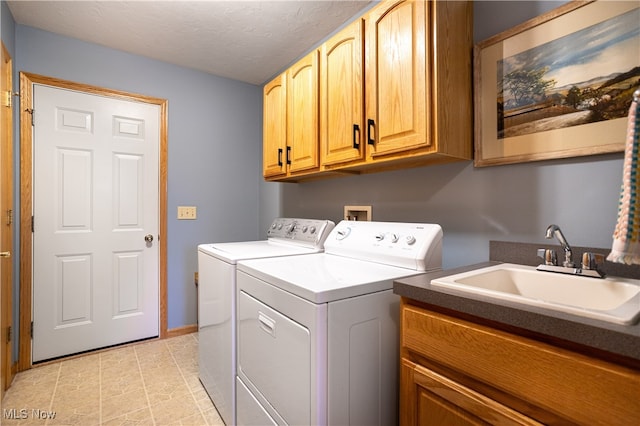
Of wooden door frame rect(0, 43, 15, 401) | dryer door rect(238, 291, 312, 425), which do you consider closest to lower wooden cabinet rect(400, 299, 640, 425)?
dryer door rect(238, 291, 312, 425)

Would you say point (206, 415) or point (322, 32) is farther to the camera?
point (322, 32)

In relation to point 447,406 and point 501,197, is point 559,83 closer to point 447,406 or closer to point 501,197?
point 501,197

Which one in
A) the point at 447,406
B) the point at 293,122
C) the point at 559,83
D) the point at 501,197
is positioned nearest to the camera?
the point at 447,406

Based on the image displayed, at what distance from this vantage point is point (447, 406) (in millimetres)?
892

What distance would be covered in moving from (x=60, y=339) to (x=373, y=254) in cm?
251

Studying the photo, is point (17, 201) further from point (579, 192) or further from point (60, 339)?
point (579, 192)

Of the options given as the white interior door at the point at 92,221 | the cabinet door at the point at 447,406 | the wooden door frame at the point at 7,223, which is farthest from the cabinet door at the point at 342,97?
the wooden door frame at the point at 7,223

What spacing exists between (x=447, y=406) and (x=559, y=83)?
1.22 metres

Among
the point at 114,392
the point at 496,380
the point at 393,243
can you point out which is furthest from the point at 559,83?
the point at 114,392

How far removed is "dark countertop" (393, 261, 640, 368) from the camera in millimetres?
579

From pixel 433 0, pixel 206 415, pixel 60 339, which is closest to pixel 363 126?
pixel 433 0

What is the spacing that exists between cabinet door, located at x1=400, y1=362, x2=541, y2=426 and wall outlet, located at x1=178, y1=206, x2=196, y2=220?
7.92 ft

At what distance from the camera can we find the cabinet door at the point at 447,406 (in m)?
0.77

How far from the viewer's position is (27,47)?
2.20 metres
